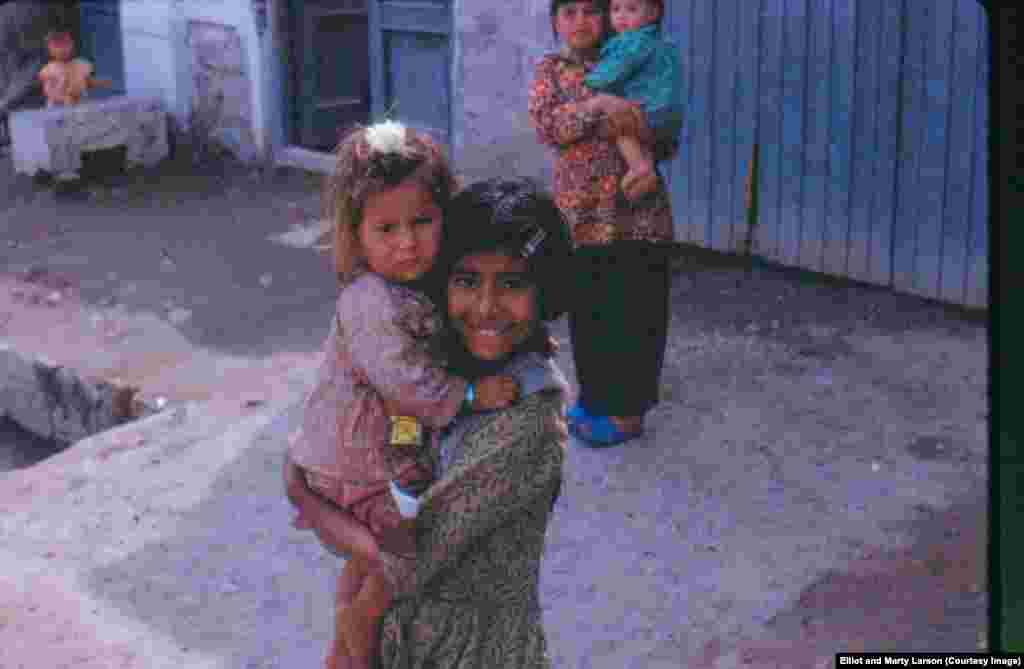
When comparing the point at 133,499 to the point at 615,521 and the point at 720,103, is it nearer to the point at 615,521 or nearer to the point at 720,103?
the point at 615,521

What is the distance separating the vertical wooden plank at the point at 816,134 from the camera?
21.6ft

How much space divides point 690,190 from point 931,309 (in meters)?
1.53

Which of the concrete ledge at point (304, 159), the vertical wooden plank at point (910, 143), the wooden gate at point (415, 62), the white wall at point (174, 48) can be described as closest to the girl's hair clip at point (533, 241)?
the vertical wooden plank at point (910, 143)

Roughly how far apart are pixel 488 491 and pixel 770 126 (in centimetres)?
518

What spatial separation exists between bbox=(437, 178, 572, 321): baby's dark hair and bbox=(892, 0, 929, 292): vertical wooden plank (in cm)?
457

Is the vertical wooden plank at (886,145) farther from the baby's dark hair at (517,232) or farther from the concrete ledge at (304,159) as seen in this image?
the baby's dark hair at (517,232)

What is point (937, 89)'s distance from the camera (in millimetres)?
6195

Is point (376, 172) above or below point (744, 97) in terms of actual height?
above

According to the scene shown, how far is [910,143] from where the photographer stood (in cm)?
633

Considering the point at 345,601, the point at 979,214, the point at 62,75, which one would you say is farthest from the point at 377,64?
the point at 345,601

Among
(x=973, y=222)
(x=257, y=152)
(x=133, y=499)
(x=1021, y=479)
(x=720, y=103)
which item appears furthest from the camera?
(x=257, y=152)

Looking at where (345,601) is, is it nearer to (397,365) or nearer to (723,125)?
(397,365)

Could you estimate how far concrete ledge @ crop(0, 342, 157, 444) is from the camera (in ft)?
20.5

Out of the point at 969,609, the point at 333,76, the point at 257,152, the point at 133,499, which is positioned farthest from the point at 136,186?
the point at 969,609
